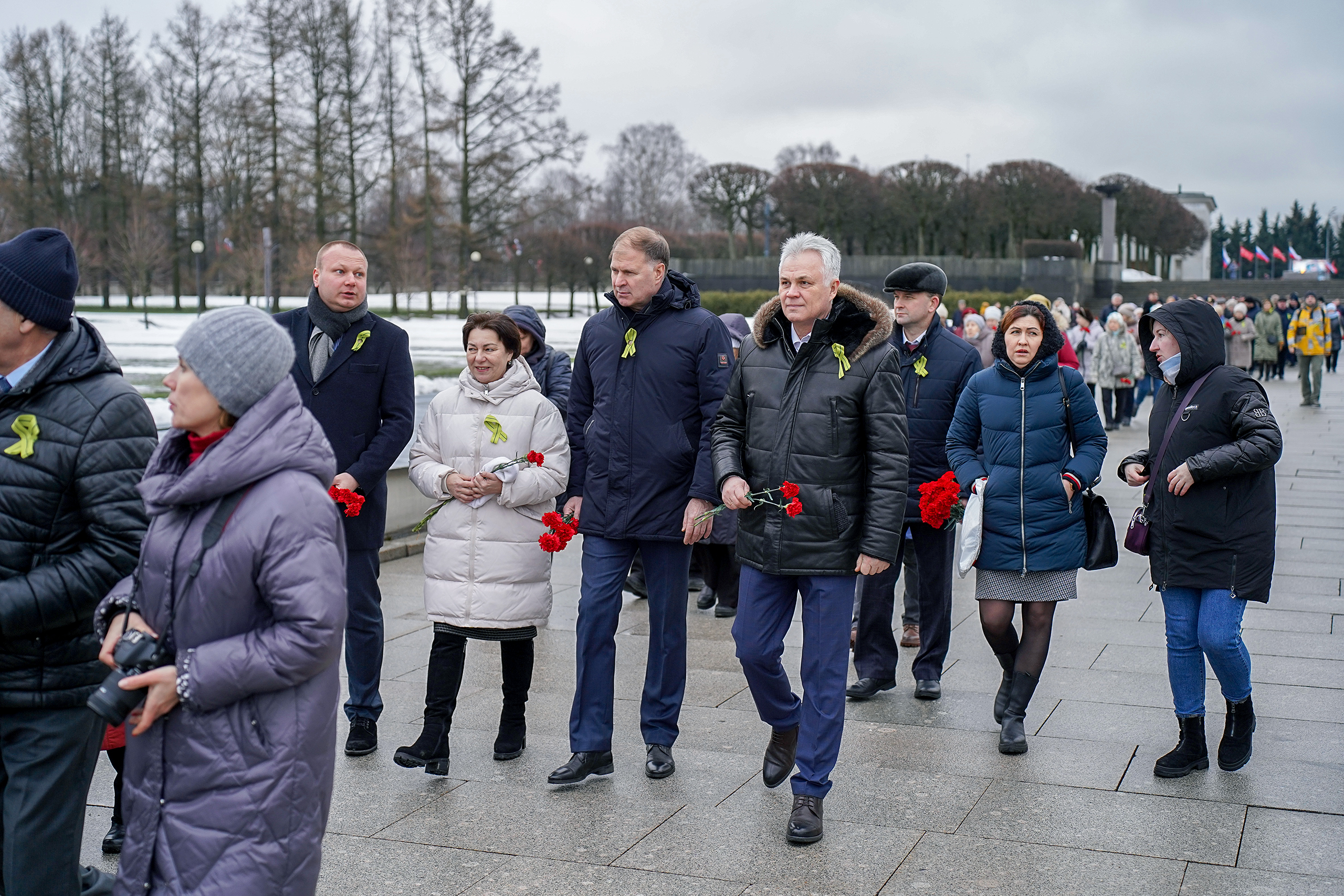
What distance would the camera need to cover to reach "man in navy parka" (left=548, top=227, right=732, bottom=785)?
16.6 feet

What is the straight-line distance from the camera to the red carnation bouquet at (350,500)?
517 cm

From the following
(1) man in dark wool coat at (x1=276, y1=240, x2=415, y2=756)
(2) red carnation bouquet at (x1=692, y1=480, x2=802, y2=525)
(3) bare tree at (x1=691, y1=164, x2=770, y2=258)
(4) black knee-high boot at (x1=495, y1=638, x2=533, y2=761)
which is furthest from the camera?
(3) bare tree at (x1=691, y1=164, x2=770, y2=258)

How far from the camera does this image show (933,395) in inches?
251

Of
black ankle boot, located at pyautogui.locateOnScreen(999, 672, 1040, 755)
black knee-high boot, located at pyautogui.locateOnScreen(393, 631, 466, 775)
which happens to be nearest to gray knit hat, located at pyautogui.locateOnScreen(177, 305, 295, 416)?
black knee-high boot, located at pyautogui.locateOnScreen(393, 631, 466, 775)

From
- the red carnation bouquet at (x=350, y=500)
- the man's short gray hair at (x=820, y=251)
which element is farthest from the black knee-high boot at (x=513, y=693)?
the man's short gray hair at (x=820, y=251)

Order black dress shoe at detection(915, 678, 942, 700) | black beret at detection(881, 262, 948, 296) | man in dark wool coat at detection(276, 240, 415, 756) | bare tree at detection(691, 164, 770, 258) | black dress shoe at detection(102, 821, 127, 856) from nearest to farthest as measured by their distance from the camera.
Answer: black dress shoe at detection(102, 821, 127, 856) → man in dark wool coat at detection(276, 240, 415, 756) → black dress shoe at detection(915, 678, 942, 700) → black beret at detection(881, 262, 948, 296) → bare tree at detection(691, 164, 770, 258)

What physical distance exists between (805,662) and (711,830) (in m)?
0.66

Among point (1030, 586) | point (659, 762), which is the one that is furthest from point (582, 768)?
point (1030, 586)

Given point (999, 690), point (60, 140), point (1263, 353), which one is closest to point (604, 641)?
point (999, 690)

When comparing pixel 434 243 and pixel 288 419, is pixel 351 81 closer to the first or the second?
pixel 434 243

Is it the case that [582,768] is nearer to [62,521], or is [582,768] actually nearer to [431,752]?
[431,752]

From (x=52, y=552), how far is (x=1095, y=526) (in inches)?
159

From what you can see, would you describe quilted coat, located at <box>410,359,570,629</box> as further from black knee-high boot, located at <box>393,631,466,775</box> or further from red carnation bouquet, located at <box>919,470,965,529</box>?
red carnation bouquet, located at <box>919,470,965,529</box>

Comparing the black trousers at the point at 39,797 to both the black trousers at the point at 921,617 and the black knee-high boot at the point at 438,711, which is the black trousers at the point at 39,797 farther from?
the black trousers at the point at 921,617
